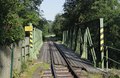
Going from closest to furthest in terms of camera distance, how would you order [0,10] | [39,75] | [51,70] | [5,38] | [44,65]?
[5,38], [0,10], [39,75], [51,70], [44,65]

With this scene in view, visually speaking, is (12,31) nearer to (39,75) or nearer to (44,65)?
(39,75)

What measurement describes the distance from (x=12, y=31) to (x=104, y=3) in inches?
1572

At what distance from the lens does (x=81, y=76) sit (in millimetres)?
12633

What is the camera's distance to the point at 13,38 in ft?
37.5

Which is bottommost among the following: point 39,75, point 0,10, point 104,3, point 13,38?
point 39,75

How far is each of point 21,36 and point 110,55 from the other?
10.9 meters

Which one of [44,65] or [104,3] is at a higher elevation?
[104,3]

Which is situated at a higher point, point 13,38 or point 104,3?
point 104,3

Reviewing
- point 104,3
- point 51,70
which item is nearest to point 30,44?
point 51,70

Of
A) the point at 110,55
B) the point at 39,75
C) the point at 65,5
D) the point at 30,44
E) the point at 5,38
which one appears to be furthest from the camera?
the point at 65,5

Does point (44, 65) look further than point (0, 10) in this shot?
Yes

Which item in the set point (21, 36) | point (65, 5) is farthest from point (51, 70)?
point (65, 5)

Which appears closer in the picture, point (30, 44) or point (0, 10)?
point (0, 10)

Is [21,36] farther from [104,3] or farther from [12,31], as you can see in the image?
[104,3]
